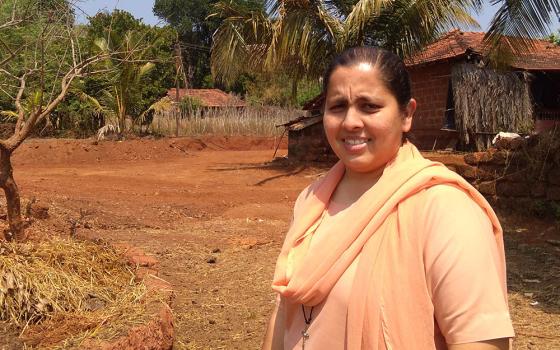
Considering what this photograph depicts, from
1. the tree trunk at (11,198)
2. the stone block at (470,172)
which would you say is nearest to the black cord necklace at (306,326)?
the tree trunk at (11,198)

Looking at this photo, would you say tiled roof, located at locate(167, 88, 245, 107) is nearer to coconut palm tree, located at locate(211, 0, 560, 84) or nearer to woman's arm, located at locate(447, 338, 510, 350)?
coconut palm tree, located at locate(211, 0, 560, 84)

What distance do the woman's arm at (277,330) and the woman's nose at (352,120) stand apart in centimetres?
54

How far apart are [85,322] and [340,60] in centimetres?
235

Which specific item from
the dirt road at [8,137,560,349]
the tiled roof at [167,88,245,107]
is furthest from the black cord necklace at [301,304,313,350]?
the tiled roof at [167,88,245,107]

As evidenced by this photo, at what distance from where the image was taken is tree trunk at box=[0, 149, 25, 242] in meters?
4.28

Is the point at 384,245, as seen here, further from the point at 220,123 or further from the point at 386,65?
the point at 220,123

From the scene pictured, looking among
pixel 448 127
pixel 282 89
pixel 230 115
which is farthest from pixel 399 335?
pixel 282 89

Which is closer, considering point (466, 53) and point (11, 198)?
point (11, 198)

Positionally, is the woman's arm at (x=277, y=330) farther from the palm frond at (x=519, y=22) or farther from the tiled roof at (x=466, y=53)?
the tiled roof at (x=466, y=53)

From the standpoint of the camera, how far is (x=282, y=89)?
3819 centimetres

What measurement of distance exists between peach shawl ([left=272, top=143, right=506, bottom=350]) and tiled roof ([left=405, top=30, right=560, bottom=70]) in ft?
47.8

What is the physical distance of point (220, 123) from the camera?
27281 millimetres

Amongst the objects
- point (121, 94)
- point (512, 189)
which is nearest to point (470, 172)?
point (512, 189)

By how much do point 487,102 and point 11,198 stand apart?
14.3m
